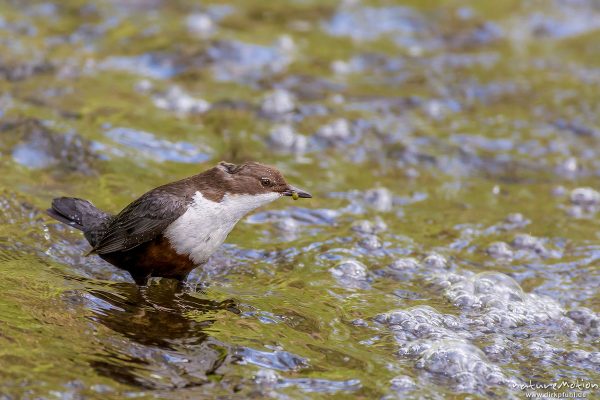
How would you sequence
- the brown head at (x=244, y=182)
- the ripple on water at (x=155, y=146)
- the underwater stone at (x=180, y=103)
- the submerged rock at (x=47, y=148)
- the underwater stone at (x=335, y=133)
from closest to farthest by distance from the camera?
the brown head at (x=244, y=182), the submerged rock at (x=47, y=148), the ripple on water at (x=155, y=146), the underwater stone at (x=335, y=133), the underwater stone at (x=180, y=103)

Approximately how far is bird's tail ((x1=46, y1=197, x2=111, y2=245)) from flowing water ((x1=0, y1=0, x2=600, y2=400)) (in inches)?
6.8

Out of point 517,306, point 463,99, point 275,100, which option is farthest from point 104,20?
Answer: point 517,306

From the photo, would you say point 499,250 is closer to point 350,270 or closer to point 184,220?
point 350,270

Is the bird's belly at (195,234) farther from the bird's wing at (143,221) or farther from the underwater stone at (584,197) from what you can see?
the underwater stone at (584,197)

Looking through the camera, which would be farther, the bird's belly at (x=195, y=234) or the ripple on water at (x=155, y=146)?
the ripple on water at (x=155, y=146)

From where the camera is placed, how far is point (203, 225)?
174 inches

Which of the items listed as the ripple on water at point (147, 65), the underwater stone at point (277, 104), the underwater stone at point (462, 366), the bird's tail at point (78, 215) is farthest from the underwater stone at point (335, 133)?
the underwater stone at point (462, 366)

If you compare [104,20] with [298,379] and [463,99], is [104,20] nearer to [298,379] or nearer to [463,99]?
[463,99]

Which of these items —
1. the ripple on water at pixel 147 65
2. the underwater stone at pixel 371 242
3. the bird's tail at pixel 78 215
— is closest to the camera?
the bird's tail at pixel 78 215

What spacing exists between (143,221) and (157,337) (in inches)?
31.1

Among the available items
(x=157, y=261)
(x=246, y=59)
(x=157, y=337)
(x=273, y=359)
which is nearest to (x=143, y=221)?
(x=157, y=261)

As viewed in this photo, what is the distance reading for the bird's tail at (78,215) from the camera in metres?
4.84

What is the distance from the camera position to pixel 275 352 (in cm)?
384

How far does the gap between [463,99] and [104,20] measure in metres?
3.73
